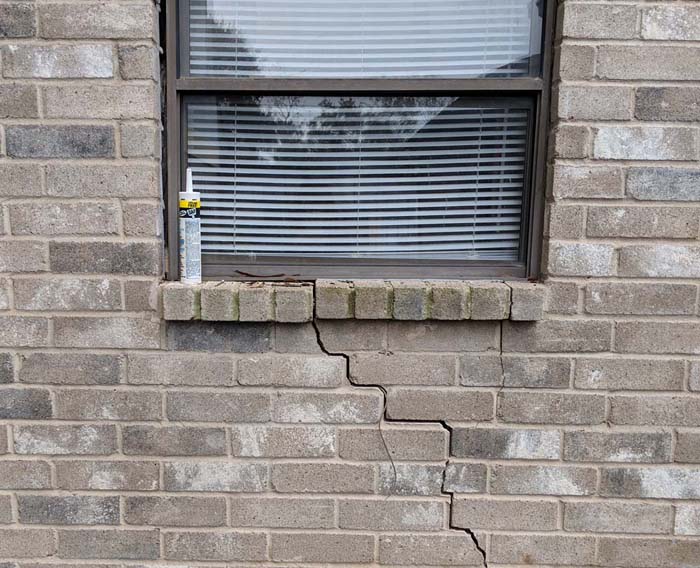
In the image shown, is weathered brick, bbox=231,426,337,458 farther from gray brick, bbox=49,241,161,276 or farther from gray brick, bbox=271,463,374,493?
gray brick, bbox=49,241,161,276

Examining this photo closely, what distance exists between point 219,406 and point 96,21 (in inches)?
54.6

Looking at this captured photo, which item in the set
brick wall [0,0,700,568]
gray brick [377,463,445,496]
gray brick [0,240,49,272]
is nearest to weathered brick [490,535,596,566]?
brick wall [0,0,700,568]

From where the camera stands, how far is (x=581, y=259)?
73.3 inches

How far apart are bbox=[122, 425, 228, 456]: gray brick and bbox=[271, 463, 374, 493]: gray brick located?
23 centimetres

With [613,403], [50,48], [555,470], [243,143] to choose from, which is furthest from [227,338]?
[613,403]

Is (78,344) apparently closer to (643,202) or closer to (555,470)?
(555,470)

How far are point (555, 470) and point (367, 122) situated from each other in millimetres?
1458

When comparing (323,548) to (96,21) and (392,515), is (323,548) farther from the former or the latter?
(96,21)

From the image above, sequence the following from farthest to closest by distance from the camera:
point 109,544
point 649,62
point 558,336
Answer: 1. point 109,544
2. point 558,336
3. point 649,62

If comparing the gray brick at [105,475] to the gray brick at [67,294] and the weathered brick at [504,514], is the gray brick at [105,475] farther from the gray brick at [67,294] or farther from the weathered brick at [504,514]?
the weathered brick at [504,514]

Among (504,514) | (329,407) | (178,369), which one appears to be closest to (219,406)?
(178,369)

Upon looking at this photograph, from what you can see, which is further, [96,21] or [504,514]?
[504,514]

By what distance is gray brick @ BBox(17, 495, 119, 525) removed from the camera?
197 centimetres

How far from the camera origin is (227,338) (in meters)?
1.91
